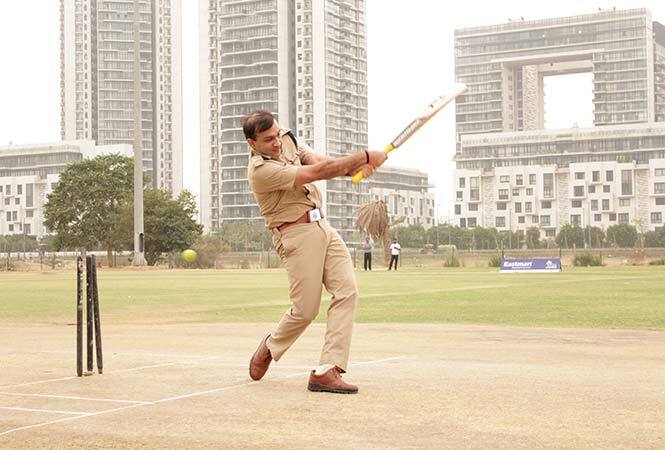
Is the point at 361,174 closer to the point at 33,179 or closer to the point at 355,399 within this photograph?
the point at 355,399

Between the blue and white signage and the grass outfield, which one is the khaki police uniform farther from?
the blue and white signage

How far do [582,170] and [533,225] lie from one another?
1218 centimetres

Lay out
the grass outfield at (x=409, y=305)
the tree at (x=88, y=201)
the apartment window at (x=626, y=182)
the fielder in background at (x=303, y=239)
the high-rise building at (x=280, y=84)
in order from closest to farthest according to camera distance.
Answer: the fielder in background at (x=303, y=239)
the grass outfield at (x=409, y=305)
the tree at (x=88, y=201)
the apartment window at (x=626, y=182)
the high-rise building at (x=280, y=84)

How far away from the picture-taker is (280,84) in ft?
583

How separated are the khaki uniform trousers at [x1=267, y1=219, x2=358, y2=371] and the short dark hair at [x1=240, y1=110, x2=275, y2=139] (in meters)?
0.78

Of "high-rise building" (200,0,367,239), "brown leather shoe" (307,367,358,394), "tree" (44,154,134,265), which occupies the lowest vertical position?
"brown leather shoe" (307,367,358,394)

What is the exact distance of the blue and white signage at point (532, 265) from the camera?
5153cm

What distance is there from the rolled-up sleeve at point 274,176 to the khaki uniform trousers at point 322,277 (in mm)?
405

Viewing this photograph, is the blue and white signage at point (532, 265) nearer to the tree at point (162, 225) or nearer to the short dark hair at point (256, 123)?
the tree at point (162, 225)

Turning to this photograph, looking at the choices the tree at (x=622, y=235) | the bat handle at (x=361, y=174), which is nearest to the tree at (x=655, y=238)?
the tree at (x=622, y=235)

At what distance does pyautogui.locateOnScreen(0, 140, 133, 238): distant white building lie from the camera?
189625 millimetres

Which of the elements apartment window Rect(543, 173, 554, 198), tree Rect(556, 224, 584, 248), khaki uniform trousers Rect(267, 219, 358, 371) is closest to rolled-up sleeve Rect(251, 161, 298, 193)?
khaki uniform trousers Rect(267, 219, 358, 371)

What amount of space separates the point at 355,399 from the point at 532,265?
45356mm

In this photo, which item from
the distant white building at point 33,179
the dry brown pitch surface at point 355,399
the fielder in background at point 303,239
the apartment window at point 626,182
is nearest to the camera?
the dry brown pitch surface at point 355,399
